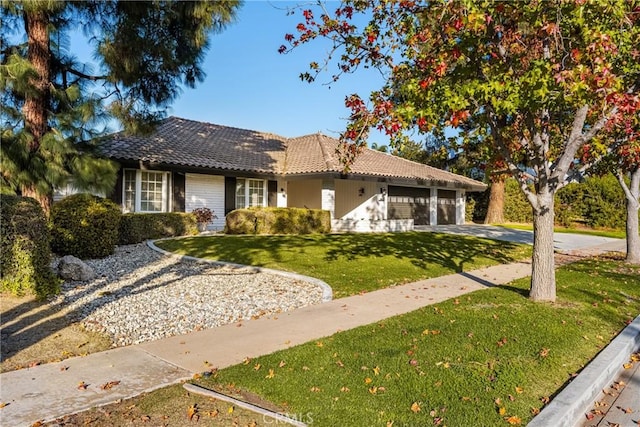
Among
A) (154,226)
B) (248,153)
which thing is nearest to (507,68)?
(154,226)

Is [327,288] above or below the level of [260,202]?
below

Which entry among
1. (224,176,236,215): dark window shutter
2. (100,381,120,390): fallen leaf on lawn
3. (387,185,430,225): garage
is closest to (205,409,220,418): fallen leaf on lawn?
(100,381,120,390): fallen leaf on lawn

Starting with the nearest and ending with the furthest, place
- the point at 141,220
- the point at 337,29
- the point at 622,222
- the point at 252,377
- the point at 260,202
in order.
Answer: the point at 252,377 < the point at 337,29 < the point at 141,220 < the point at 260,202 < the point at 622,222

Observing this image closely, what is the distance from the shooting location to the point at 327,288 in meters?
8.71

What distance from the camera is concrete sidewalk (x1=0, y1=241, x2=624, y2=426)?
3891 mm

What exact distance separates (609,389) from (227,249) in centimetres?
1034

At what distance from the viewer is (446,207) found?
95.5 feet

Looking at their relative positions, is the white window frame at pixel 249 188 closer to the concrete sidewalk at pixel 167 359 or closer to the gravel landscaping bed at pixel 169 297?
the gravel landscaping bed at pixel 169 297

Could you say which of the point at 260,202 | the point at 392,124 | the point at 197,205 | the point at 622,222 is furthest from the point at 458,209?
the point at 392,124

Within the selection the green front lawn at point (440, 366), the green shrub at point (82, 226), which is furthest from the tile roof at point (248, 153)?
the green front lawn at point (440, 366)

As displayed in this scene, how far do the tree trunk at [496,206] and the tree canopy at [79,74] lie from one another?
84.8 feet

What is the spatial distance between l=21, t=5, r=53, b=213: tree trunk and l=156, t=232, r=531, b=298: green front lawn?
4.50m

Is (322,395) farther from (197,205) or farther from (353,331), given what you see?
(197,205)

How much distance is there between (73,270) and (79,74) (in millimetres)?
4898
